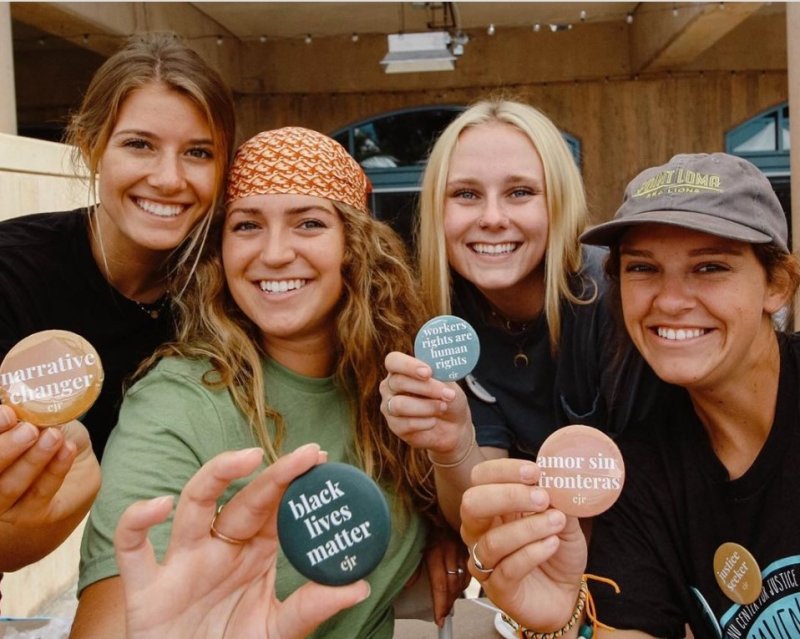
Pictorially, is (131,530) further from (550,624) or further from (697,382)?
(697,382)

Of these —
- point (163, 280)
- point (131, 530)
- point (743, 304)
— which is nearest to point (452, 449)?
point (743, 304)

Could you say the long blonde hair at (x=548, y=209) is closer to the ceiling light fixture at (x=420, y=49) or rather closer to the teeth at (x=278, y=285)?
the teeth at (x=278, y=285)

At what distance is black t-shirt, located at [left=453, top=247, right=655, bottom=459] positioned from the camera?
2129 mm

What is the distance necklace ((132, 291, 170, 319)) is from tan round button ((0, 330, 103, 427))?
2.04 ft

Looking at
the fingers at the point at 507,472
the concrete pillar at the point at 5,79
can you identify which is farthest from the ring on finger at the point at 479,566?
the concrete pillar at the point at 5,79

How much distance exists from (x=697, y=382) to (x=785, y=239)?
1.21 ft

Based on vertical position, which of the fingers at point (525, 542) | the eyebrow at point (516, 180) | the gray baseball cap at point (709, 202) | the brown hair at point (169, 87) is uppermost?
the brown hair at point (169, 87)

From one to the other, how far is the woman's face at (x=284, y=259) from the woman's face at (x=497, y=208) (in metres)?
0.51

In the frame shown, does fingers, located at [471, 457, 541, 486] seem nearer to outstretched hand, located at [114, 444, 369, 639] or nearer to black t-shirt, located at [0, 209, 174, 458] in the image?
outstretched hand, located at [114, 444, 369, 639]

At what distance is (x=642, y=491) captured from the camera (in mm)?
1781

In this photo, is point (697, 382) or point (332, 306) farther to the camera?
point (332, 306)

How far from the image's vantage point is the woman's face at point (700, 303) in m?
1.67

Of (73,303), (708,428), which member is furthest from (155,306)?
(708,428)

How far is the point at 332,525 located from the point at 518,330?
3.98ft
